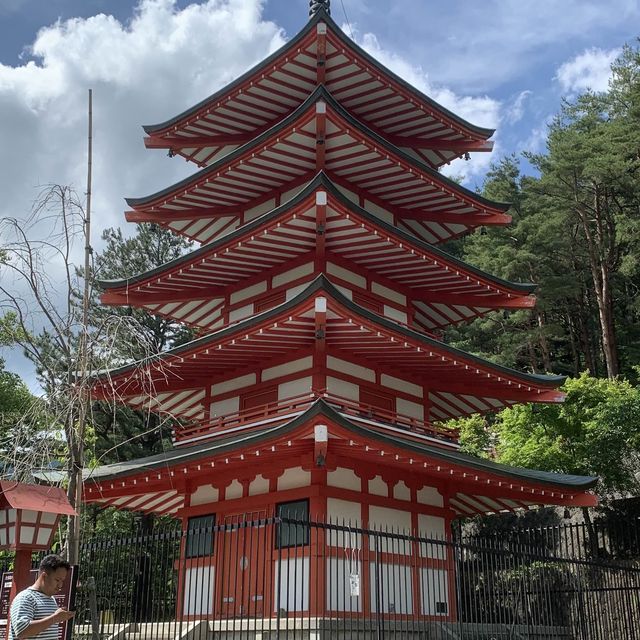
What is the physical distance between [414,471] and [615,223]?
25.8m

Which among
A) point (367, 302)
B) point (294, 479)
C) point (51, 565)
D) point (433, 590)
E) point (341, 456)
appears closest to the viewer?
point (51, 565)

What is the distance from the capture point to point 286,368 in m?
16.3

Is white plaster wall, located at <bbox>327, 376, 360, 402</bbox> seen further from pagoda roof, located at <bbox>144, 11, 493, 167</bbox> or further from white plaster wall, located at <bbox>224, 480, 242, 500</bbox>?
pagoda roof, located at <bbox>144, 11, 493, 167</bbox>

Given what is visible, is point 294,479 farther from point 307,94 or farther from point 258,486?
point 307,94

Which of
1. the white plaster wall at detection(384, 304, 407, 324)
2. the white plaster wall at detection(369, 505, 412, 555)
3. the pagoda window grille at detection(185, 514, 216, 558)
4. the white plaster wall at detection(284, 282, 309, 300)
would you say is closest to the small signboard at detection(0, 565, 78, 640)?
the pagoda window grille at detection(185, 514, 216, 558)

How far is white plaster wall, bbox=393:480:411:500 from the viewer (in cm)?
1587

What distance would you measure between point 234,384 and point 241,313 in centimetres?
180

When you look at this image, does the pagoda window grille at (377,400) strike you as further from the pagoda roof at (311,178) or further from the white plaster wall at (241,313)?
the pagoda roof at (311,178)

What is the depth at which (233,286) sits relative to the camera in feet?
60.5

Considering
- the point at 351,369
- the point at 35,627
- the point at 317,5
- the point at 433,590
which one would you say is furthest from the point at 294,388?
the point at 317,5

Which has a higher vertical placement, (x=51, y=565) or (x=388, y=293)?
(x=388, y=293)

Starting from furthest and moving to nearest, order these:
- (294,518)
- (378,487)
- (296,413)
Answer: (378,487) → (296,413) → (294,518)

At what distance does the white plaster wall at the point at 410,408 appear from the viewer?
17.1 metres

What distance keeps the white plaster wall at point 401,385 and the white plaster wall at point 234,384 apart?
2965 millimetres
